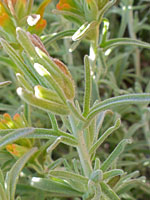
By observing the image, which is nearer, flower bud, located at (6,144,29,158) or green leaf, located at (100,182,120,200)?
green leaf, located at (100,182,120,200)

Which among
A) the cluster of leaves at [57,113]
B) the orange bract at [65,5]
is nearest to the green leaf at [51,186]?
the cluster of leaves at [57,113]

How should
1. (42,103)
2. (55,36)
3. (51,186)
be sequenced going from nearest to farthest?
(42,103)
(51,186)
(55,36)

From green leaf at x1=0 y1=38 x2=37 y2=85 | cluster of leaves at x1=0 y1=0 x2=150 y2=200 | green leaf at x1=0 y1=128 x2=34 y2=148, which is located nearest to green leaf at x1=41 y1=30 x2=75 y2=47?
cluster of leaves at x1=0 y1=0 x2=150 y2=200

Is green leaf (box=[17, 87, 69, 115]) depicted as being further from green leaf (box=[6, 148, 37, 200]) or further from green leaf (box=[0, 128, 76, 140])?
green leaf (box=[6, 148, 37, 200])

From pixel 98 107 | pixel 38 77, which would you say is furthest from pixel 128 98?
pixel 38 77

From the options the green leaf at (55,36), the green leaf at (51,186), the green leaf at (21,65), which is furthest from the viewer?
the green leaf at (55,36)

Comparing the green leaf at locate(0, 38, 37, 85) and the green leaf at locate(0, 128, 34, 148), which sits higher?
the green leaf at locate(0, 38, 37, 85)

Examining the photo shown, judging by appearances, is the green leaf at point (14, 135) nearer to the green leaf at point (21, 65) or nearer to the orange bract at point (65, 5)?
the green leaf at point (21, 65)

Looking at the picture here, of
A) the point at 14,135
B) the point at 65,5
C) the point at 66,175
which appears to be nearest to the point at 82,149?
the point at 66,175

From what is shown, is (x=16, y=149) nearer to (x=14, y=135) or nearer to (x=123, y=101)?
(x=14, y=135)

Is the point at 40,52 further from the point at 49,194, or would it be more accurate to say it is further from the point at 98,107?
the point at 49,194

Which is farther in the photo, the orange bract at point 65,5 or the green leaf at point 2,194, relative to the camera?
the orange bract at point 65,5
